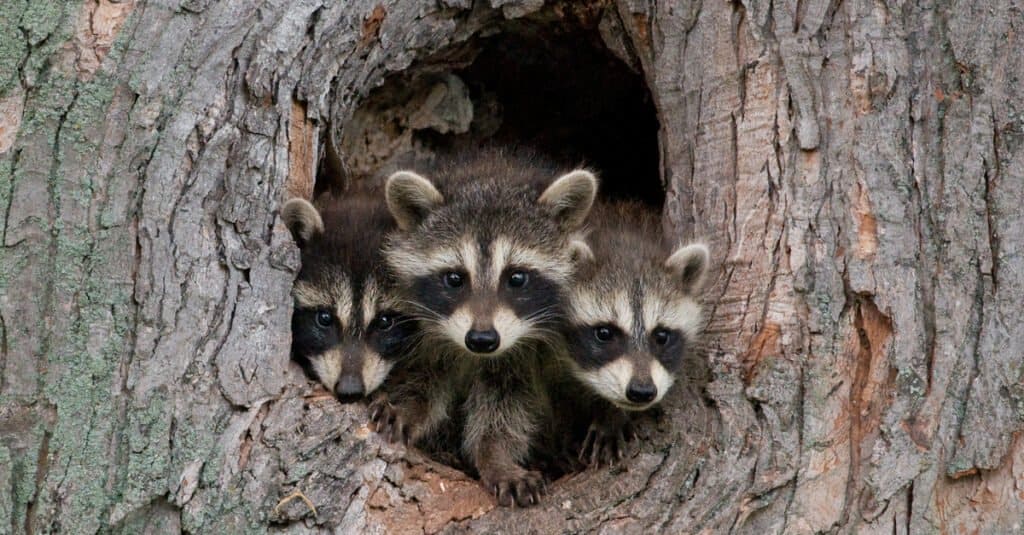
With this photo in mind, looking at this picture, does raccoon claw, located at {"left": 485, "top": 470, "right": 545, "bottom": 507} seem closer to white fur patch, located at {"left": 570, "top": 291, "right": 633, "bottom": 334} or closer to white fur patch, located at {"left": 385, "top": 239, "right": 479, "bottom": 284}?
white fur patch, located at {"left": 570, "top": 291, "right": 633, "bottom": 334}

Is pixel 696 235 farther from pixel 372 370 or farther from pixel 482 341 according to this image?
pixel 372 370

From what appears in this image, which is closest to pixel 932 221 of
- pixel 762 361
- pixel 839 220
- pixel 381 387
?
pixel 839 220

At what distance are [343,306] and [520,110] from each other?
201 cm

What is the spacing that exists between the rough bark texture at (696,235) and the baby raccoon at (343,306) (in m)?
0.22

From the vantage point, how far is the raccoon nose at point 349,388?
3.45m

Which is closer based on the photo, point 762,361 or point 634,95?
point 762,361

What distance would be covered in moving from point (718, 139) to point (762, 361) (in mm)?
803

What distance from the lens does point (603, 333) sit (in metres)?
3.61

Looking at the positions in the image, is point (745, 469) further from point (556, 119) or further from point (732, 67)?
point (556, 119)

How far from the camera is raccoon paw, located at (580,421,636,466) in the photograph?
3.52 metres

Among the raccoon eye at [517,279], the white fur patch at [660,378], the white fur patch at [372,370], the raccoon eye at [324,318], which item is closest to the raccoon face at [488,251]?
the raccoon eye at [517,279]

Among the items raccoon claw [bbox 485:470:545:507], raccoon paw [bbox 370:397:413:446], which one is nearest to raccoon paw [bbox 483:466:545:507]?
raccoon claw [bbox 485:470:545:507]

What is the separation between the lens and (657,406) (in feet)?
11.9

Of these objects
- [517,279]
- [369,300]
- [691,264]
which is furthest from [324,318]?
[691,264]
